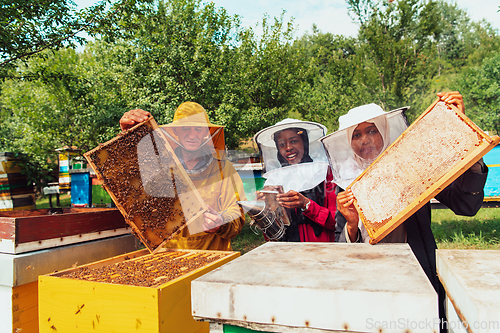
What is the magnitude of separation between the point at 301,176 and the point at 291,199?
35cm

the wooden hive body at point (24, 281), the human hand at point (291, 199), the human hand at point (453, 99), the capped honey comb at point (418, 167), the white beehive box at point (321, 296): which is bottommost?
the wooden hive body at point (24, 281)

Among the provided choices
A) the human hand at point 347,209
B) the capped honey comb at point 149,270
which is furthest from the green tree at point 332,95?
the capped honey comb at point 149,270

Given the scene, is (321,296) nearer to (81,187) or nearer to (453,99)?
(453,99)

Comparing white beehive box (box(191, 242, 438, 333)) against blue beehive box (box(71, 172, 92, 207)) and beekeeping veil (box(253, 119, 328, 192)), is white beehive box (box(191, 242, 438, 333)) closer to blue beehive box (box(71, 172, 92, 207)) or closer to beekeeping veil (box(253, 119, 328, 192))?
beekeeping veil (box(253, 119, 328, 192))

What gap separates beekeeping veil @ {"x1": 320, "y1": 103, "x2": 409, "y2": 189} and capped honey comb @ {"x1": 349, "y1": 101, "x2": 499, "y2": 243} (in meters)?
0.48

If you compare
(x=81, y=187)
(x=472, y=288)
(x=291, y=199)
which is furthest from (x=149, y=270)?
(x=81, y=187)

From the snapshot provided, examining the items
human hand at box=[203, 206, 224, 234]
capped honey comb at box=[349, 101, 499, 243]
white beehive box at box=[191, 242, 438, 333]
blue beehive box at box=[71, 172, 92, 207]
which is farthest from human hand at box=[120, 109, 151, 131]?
blue beehive box at box=[71, 172, 92, 207]

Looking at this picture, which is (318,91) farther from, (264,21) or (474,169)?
(474,169)

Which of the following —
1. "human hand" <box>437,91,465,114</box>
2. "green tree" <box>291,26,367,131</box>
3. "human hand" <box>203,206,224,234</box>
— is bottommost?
"human hand" <box>203,206,224,234</box>

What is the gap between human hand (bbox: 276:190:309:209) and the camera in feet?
8.07

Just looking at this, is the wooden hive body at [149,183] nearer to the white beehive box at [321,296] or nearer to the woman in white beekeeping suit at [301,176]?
the woman in white beekeeping suit at [301,176]

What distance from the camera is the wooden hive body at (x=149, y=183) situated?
82.8 inches

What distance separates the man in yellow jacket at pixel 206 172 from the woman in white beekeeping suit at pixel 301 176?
0.36 meters

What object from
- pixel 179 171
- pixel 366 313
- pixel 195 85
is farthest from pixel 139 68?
pixel 366 313
